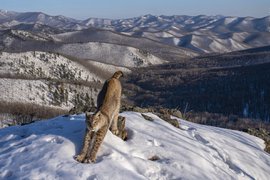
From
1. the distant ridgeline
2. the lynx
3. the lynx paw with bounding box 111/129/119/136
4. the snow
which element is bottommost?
the distant ridgeline

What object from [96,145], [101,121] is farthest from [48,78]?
[96,145]

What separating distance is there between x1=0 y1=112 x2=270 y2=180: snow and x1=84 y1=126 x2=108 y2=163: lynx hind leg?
26 cm

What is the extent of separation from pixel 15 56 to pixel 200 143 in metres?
132

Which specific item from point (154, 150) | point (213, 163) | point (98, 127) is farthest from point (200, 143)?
point (98, 127)

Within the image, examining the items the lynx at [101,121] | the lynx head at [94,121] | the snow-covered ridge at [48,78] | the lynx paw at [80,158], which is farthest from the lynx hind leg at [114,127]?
the snow-covered ridge at [48,78]

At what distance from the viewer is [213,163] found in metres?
17.1

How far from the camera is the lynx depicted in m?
14.5

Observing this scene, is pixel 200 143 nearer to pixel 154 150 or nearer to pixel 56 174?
pixel 154 150

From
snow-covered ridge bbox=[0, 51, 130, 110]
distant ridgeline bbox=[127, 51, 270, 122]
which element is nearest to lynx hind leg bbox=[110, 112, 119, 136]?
snow-covered ridge bbox=[0, 51, 130, 110]

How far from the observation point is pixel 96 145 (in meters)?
14.7

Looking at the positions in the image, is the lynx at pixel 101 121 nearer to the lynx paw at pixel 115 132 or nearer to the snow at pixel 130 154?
the lynx paw at pixel 115 132

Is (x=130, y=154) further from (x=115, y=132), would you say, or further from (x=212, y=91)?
(x=212, y=91)

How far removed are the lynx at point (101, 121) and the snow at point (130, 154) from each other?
36 cm

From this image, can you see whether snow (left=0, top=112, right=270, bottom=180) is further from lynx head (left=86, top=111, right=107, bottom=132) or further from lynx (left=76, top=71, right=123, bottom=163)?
lynx head (left=86, top=111, right=107, bottom=132)
